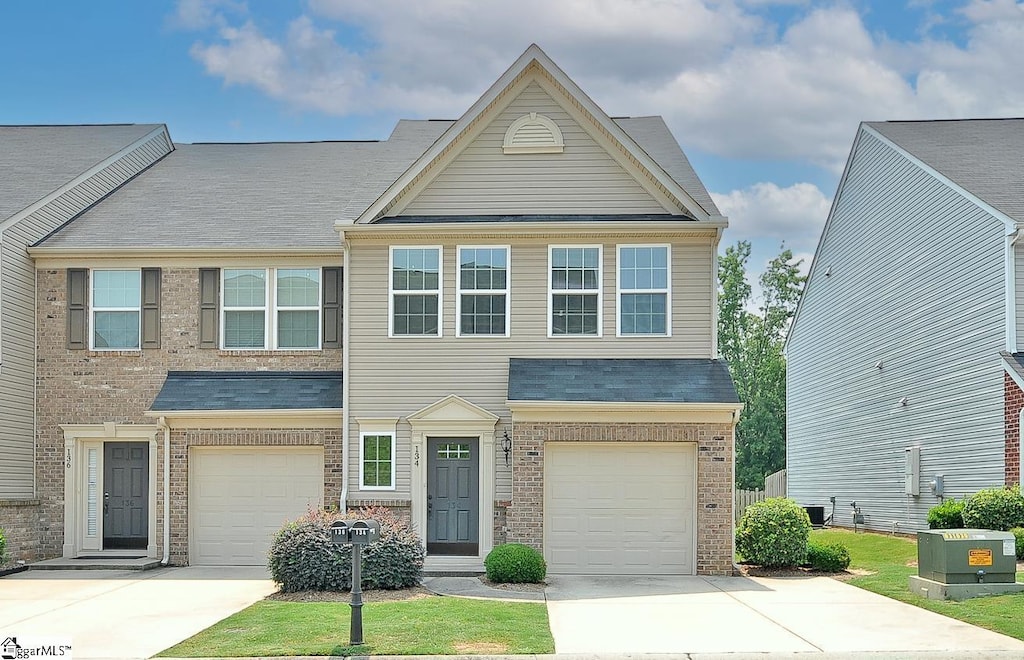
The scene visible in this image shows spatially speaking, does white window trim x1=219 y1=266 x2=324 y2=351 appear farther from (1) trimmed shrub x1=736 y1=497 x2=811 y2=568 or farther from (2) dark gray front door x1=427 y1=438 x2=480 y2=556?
(1) trimmed shrub x1=736 y1=497 x2=811 y2=568

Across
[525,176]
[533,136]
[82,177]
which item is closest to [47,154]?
[82,177]

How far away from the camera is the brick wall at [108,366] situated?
76.6 feet

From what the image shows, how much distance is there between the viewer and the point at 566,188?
2191 cm

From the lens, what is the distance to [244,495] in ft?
74.7

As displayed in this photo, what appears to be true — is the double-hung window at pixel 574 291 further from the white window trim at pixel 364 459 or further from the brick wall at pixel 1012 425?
the brick wall at pixel 1012 425

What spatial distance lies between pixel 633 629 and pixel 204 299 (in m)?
13.0

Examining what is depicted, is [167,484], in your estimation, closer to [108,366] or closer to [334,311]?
[108,366]

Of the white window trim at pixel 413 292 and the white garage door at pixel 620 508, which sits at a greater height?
the white window trim at pixel 413 292

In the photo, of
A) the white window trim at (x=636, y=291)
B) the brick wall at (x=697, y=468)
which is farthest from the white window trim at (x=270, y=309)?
the white window trim at (x=636, y=291)

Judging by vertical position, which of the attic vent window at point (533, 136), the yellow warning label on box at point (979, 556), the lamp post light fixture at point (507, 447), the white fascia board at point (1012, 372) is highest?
the attic vent window at point (533, 136)

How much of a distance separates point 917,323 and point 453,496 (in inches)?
520

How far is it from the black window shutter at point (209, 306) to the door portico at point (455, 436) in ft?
16.2

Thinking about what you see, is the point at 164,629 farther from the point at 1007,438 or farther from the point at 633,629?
the point at 1007,438

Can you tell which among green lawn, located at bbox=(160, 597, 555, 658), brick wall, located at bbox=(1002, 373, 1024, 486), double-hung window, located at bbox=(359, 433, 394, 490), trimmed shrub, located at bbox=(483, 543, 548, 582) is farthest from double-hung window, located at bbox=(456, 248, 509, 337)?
brick wall, located at bbox=(1002, 373, 1024, 486)
